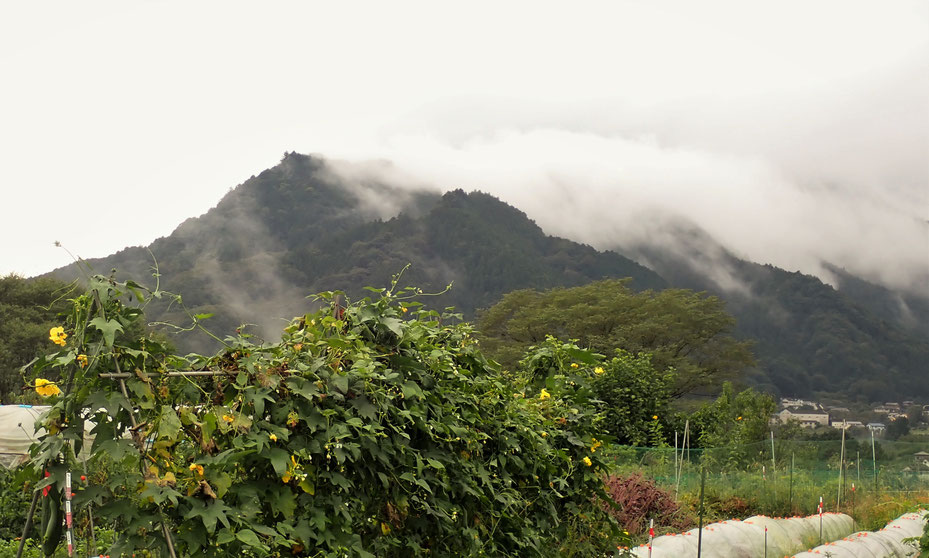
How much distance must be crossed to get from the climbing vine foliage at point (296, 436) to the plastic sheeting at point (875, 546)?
18.2 ft

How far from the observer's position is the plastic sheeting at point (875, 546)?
8336 mm

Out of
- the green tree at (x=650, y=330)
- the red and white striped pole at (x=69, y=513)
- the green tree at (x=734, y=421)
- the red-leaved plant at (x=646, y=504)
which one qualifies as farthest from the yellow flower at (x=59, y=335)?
the green tree at (x=650, y=330)

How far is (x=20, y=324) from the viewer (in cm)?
3344

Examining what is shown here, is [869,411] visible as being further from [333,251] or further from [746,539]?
[746,539]

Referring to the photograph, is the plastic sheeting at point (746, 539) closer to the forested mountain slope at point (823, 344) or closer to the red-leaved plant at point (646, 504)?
the red-leaved plant at point (646, 504)

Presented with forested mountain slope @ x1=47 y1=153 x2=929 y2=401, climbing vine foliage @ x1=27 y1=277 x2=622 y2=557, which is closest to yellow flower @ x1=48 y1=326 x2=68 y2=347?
climbing vine foliage @ x1=27 y1=277 x2=622 y2=557

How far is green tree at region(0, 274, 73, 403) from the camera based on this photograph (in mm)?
32250

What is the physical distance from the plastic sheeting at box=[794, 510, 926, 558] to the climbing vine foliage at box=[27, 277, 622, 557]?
5539 millimetres

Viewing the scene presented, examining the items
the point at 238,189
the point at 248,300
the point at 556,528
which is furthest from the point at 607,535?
the point at 238,189

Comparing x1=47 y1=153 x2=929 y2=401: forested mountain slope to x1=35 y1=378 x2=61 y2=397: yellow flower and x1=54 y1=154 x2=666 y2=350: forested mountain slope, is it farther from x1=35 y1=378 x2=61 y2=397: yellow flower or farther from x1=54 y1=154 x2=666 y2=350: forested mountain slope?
x1=35 y1=378 x2=61 y2=397: yellow flower

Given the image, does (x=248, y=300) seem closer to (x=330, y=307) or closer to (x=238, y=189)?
(x=238, y=189)

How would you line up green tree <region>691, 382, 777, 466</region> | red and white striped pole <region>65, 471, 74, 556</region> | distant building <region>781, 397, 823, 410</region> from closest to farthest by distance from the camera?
1. red and white striped pole <region>65, 471, 74, 556</region>
2. green tree <region>691, 382, 777, 466</region>
3. distant building <region>781, 397, 823, 410</region>

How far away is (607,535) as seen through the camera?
5.07 metres

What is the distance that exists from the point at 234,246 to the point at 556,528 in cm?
11317
